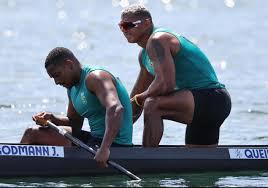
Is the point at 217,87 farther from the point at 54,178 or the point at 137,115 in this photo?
the point at 54,178

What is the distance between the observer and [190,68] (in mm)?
13617

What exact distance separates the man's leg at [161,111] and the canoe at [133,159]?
162 millimetres

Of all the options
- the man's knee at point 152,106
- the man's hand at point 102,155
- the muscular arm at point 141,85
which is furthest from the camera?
the muscular arm at point 141,85

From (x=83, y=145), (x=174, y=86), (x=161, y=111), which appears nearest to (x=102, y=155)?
(x=83, y=145)

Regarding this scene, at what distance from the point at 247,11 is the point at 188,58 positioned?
89.8 feet

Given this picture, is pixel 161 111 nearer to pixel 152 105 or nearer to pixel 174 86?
pixel 152 105

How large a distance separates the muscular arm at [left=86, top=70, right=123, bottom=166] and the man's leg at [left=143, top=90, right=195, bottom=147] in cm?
70

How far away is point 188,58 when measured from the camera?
13594 millimetres

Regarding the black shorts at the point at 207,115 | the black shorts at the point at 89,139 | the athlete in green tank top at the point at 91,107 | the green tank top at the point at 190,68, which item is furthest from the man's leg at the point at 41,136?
the black shorts at the point at 207,115

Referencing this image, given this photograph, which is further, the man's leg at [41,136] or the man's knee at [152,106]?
the man's knee at [152,106]

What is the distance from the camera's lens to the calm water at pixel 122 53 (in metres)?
17.9

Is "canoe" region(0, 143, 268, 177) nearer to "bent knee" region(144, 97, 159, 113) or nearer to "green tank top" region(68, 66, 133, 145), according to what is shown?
"green tank top" region(68, 66, 133, 145)

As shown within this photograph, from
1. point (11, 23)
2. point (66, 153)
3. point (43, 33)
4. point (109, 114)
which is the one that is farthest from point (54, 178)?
point (11, 23)

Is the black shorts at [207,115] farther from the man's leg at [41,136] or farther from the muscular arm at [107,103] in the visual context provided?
the man's leg at [41,136]
